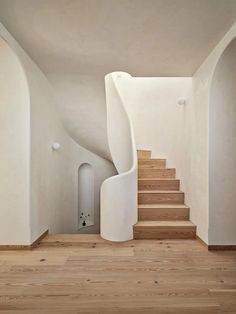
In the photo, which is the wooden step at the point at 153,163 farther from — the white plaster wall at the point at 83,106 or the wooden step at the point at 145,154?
the white plaster wall at the point at 83,106

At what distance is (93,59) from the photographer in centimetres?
260

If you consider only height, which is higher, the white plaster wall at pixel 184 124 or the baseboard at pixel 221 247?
the white plaster wall at pixel 184 124

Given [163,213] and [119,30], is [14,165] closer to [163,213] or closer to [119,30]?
[119,30]

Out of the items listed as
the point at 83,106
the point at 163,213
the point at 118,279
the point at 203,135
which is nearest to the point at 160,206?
the point at 163,213

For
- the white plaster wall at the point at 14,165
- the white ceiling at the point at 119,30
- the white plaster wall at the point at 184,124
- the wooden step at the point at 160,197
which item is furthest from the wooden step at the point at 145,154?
the white plaster wall at the point at 14,165

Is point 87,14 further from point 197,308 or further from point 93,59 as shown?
point 197,308

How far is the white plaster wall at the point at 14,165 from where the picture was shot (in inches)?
102

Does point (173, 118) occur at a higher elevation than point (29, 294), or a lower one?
higher

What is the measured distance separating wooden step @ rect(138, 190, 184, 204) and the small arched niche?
2655 millimetres

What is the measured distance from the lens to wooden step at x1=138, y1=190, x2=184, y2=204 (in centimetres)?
349

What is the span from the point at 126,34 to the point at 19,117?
4.92ft

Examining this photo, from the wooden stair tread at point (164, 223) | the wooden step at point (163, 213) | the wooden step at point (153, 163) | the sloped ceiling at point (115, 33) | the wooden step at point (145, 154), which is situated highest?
the sloped ceiling at point (115, 33)

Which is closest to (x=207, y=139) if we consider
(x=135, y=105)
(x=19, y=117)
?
(x=19, y=117)

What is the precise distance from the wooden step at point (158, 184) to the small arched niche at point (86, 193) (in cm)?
242
